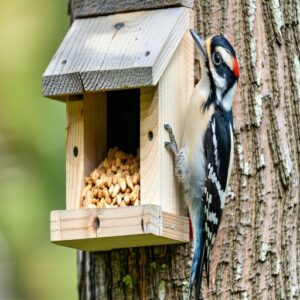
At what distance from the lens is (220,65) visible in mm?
4805

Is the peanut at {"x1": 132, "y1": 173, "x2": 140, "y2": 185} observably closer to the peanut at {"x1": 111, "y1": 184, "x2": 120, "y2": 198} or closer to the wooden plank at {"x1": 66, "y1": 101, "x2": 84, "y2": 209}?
the peanut at {"x1": 111, "y1": 184, "x2": 120, "y2": 198}

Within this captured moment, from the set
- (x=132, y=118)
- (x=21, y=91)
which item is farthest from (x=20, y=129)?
(x=132, y=118)

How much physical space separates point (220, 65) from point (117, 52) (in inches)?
18.7

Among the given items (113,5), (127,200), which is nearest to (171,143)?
(127,200)

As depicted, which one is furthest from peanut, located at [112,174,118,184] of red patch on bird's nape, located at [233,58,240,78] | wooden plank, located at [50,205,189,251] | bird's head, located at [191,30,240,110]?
red patch on bird's nape, located at [233,58,240,78]

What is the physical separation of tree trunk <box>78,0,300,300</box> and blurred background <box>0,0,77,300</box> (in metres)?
2.79

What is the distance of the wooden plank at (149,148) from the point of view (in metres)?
4.61

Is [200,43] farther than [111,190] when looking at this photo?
Yes

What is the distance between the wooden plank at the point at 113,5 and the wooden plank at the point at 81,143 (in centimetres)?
42

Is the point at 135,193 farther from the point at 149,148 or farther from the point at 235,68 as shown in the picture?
the point at 235,68

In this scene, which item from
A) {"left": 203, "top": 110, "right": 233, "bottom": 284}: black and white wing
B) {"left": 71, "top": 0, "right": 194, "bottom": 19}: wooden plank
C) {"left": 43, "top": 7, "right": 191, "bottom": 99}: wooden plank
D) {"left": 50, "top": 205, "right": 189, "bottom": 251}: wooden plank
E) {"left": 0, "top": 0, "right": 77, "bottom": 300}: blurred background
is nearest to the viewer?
{"left": 50, "top": 205, "right": 189, "bottom": 251}: wooden plank

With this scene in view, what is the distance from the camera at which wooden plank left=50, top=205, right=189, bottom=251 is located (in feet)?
14.5

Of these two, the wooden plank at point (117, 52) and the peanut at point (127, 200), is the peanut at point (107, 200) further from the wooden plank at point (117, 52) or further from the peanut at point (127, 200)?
the wooden plank at point (117, 52)

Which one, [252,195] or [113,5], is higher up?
[113,5]
